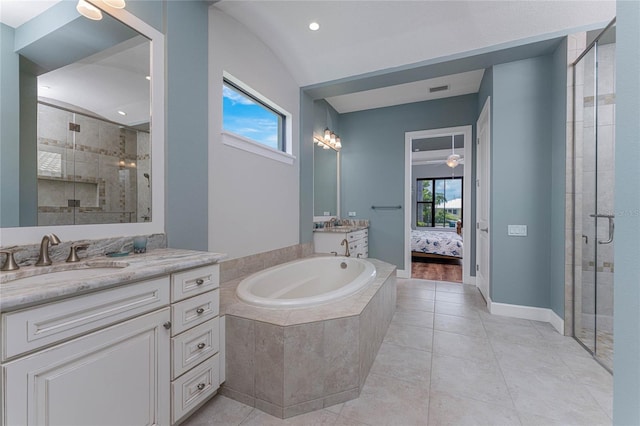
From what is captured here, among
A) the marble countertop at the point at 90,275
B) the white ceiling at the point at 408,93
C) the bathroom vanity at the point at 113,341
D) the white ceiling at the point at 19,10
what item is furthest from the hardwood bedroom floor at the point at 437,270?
the white ceiling at the point at 19,10

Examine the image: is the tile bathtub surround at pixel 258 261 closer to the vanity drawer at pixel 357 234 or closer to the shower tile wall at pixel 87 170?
the vanity drawer at pixel 357 234

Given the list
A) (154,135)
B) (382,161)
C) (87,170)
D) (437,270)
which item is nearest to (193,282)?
(87,170)

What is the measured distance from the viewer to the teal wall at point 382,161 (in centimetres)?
416

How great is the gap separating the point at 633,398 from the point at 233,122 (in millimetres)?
2617

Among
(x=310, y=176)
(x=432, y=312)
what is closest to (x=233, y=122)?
(x=310, y=176)

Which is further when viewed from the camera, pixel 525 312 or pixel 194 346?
pixel 525 312

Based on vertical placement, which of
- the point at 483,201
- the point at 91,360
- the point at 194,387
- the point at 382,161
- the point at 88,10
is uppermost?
the point at 88,10

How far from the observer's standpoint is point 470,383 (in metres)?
1.67

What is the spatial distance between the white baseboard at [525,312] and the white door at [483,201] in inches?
6.0

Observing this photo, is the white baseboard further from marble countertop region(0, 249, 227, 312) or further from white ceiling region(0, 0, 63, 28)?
white ceiling region(0, 0, 63, 28)

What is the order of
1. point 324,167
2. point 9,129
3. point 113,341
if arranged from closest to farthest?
point 113,341, point 9,129, point 324,167

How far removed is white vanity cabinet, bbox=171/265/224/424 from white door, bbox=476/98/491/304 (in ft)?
9.25

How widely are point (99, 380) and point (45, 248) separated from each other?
65 cm

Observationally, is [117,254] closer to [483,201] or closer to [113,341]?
[113,341]
